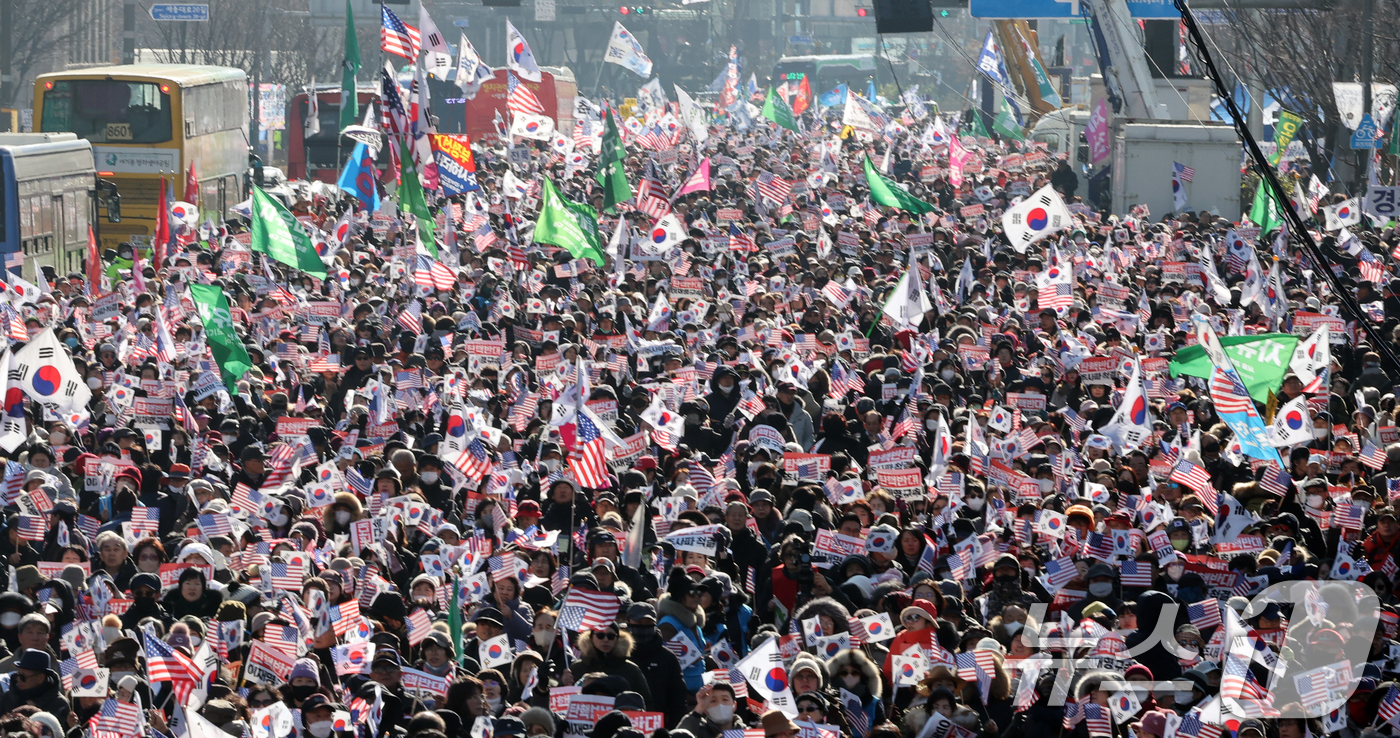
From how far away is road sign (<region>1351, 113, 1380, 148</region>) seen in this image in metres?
31.2

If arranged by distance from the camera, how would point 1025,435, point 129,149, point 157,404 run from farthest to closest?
point 129,149 → point 157,404 → point 1025,435

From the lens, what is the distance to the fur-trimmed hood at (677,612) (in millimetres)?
10047

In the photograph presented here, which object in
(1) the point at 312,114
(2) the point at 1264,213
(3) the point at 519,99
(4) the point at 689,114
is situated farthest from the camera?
(1) the point at 312,114

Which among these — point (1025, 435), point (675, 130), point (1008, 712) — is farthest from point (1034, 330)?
point (675, 130)

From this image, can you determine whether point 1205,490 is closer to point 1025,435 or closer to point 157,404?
point 1025,435

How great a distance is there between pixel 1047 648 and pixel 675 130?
103 ft

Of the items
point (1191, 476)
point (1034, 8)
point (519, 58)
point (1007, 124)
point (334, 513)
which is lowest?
point (334, 513)

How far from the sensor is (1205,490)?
497 inches

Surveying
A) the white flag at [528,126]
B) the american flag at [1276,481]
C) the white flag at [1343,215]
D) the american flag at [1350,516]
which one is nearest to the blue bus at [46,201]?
the white flag at [528,126]

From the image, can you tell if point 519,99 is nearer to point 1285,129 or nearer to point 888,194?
point 888,194

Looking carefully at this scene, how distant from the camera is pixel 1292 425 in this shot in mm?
13203

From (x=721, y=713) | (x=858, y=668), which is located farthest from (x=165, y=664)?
(x=858, y=668)

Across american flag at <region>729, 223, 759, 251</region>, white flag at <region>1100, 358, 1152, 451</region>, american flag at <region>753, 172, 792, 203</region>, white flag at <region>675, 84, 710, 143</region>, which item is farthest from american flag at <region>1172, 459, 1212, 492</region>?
white flag at <region>675, 84, 710, 143</region>

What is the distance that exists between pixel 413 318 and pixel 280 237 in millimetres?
3061
